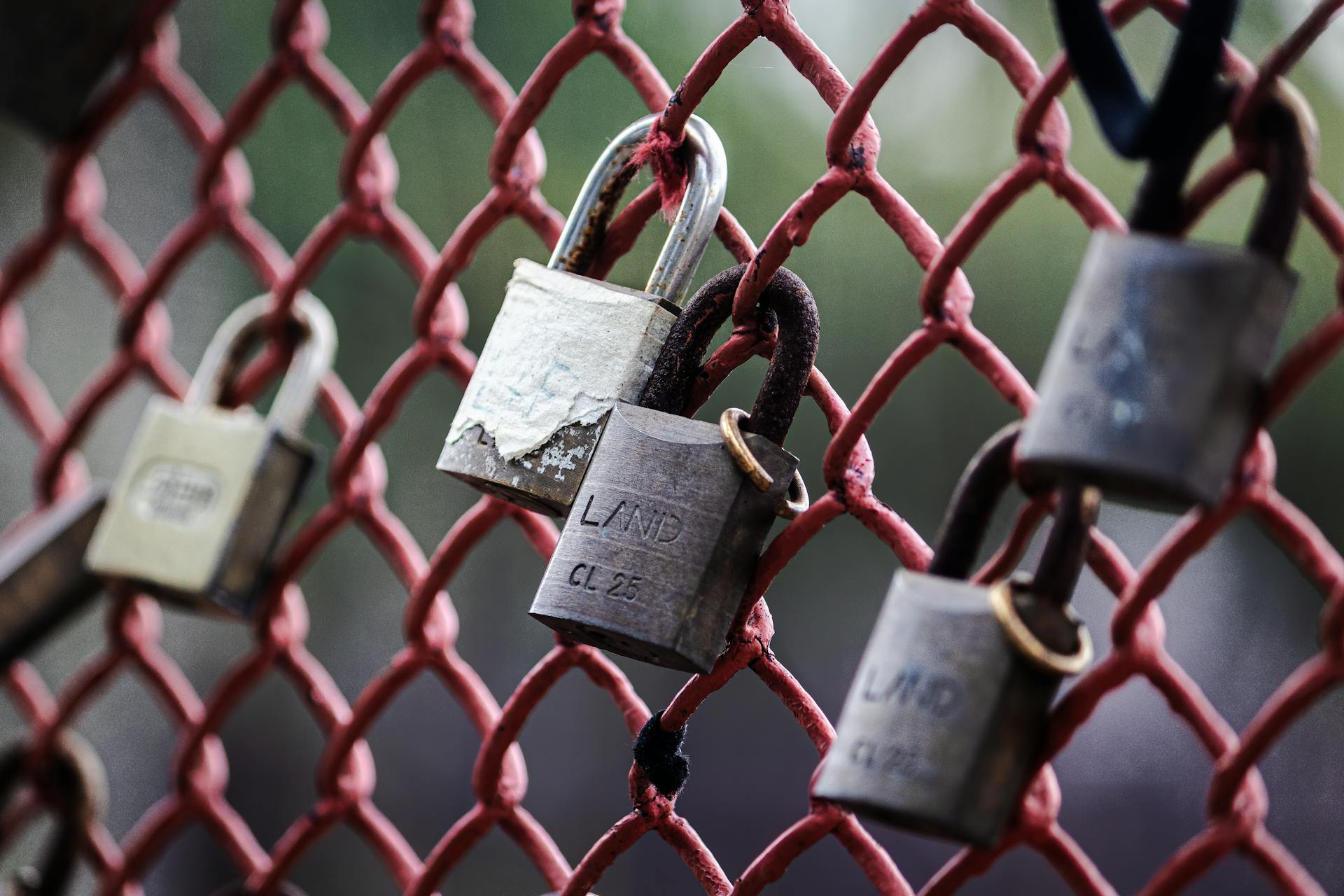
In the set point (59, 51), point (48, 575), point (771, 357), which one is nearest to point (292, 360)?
point (48, 575)

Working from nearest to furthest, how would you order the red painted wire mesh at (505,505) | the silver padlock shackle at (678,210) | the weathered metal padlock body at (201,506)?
the red painted wire mesh at (505,505) → the silver padlock shackle at (678,210) → the weathered metal padlock body at (201,506)

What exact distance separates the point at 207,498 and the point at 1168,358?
768 mm

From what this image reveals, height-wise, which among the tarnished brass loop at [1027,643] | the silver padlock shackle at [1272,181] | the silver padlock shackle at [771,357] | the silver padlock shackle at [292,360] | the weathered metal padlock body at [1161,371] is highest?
the silver padlock shackle at [1272,181]

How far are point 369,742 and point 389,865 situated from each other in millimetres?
4749

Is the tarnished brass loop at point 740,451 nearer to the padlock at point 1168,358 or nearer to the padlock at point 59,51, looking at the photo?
the padlock at point 1168,358

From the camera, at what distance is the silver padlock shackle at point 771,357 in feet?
2.29

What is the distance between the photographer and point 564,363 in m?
0.73

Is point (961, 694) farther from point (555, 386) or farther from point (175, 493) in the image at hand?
point (175, 493)

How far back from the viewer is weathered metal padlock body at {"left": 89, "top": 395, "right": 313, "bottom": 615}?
0.98m

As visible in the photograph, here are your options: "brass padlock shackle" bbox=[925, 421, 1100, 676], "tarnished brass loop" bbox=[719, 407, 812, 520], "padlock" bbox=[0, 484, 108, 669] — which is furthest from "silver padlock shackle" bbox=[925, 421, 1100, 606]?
"padlock" bbox=[0, 484, 108, 669]

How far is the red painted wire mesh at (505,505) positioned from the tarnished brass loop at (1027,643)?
6cm

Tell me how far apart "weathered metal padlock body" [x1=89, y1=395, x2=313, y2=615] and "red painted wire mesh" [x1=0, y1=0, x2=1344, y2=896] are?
0.16 feet

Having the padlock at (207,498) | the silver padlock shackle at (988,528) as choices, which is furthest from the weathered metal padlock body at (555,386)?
the padlock at (207,498)

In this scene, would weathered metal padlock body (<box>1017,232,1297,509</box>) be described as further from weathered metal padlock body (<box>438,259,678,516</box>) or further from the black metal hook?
weathered metal padlock body (<box>438,259,678,516</box>)
